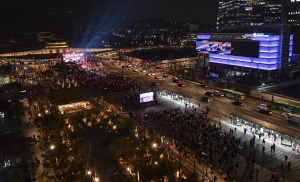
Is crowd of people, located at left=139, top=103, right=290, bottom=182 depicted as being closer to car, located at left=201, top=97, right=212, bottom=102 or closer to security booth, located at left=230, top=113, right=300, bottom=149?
security booth, located at left=230, top=113, right=300, bottom=149

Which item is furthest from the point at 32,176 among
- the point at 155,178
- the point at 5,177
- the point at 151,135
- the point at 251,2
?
the point at 251,2

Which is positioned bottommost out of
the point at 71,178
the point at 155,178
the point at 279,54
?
the point at 155,178

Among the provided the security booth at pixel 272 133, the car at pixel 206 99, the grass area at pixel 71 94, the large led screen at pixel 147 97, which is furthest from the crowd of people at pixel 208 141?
the grass area at pixel 71 94

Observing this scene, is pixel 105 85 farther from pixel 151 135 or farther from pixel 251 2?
pixel 251 2

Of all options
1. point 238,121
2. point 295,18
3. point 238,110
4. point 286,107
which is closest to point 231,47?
point 286,107

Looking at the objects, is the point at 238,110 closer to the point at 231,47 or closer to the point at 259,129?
the point at 259,129

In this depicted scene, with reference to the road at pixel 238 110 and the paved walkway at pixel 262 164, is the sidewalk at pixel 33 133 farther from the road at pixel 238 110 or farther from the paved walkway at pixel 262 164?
the road at pixel 238 110
